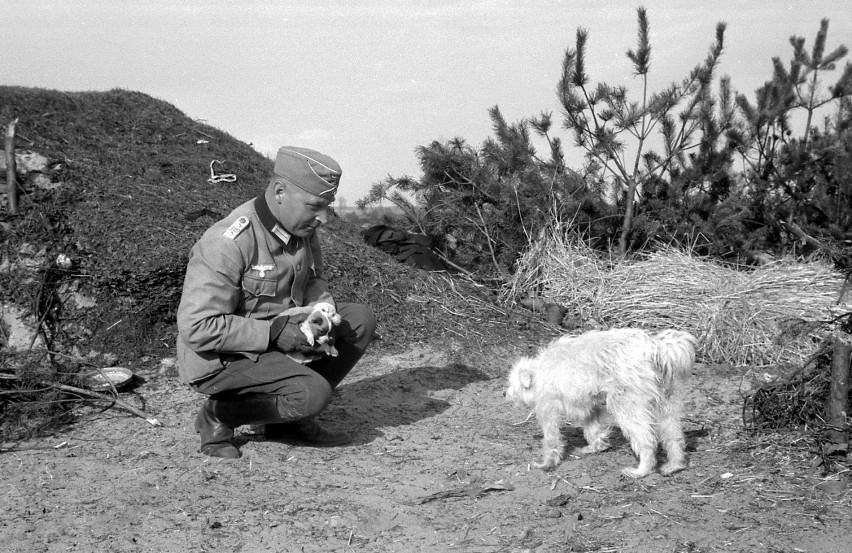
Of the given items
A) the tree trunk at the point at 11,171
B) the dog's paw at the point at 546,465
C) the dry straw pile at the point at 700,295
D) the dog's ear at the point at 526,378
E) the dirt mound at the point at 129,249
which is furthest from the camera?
the dry straw pile at the point at 700,295

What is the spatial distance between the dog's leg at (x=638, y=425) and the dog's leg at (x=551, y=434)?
0.37m

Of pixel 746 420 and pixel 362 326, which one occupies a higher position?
pixel 362 326

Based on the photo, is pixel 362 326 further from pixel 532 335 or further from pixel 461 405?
pixel 532 335

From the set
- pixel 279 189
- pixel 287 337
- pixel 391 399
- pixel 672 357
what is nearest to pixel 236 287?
pixel 287 337

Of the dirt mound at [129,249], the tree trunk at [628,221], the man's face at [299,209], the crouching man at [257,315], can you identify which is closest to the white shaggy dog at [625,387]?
the crouching man at [257,315]

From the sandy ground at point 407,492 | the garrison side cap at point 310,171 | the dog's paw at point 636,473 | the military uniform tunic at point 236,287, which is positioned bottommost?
the sandy ground at point 407,492

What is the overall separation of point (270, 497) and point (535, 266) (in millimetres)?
5051

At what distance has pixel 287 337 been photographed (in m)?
4.66

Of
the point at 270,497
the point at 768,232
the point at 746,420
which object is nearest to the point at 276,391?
the point at 270,497

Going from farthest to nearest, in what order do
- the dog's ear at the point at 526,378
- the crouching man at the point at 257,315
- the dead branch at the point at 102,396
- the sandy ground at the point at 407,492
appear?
the dead branch at the point at 102,396 < the dog's ear at the point at 526,378 < the crouching man at the point at 257,315 < the sandy ground at the point at 407,492

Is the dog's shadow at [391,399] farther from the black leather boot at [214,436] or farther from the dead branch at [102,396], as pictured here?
the dead branch at [102,396]

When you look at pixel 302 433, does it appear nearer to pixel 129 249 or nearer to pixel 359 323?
pixel 359 323

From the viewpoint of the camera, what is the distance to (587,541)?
12.3ft

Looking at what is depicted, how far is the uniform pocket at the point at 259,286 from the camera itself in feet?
15.4
